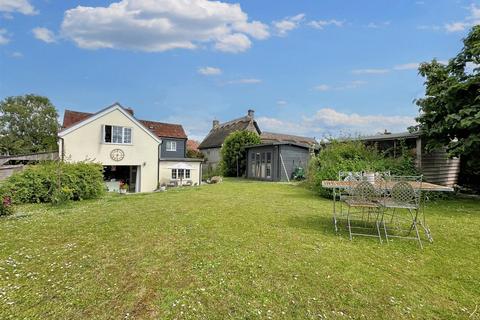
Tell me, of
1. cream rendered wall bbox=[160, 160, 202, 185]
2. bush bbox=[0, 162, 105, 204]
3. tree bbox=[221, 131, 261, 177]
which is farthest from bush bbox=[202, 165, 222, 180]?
bush bbox=[0, 162, 105, 204]

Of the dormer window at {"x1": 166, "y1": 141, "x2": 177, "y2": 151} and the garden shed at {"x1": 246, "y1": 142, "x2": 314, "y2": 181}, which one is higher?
the dormer window at {"x1": 166, "y1": 141, "x2": 177, "y2": 151}

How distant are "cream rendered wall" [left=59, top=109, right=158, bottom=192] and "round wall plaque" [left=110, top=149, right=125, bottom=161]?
16 centimetres

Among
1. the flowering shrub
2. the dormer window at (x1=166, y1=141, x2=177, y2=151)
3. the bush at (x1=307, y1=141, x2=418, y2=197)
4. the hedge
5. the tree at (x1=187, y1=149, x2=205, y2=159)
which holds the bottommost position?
the flowering shrub

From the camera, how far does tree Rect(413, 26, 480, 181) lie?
30.4 ft

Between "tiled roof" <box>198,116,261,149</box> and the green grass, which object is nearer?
the green grass

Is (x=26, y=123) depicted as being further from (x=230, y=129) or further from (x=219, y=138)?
(x=230, y=129)

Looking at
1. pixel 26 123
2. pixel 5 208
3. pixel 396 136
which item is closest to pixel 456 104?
pixel 396 136

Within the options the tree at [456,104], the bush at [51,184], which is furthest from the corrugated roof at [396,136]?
the bush at [51,184]

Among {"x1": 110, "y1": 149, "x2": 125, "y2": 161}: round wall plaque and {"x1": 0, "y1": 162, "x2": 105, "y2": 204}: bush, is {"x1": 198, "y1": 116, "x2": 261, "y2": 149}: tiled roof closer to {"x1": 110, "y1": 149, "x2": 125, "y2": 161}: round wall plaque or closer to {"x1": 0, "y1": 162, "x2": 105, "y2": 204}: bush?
{"x1": 110, "y1": 149, "x2": 125, "y2": 161}: round wall plaque

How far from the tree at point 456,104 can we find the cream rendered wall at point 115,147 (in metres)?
16.4

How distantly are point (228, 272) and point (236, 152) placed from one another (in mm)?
21666

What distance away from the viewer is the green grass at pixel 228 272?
259 centimetres

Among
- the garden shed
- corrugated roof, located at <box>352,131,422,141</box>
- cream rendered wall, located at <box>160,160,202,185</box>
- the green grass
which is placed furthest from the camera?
cream rendered wall, located at <box>160,160,202,185</box>

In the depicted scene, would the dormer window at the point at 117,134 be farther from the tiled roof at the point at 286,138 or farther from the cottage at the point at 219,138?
the tiled roof at the point at 286,138
